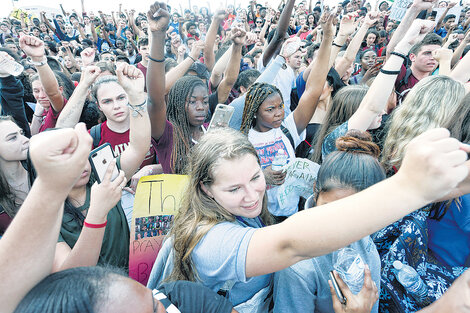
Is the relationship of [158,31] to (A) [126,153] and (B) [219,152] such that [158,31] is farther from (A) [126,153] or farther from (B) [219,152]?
(B) [219,152]

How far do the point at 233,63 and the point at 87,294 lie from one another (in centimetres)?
280

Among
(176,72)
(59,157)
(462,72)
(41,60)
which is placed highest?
(41,60)

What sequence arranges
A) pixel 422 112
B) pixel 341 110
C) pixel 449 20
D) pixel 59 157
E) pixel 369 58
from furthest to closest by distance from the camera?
pixel 449 20 → pixel 369 58 → pixel 341 110 → pixel 422 112 → pixel 59 157

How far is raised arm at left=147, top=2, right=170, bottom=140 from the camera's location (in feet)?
7.13

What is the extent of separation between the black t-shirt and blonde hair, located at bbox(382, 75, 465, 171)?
5.11 feet

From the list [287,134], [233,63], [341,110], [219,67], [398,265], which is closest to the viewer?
[398,265]

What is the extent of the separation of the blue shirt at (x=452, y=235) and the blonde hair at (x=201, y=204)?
1.04 metres

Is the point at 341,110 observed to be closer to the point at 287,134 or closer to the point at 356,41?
the point at 287,134

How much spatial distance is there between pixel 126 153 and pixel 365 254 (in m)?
1.57

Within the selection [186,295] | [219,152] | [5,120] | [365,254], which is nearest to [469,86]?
[365,254]

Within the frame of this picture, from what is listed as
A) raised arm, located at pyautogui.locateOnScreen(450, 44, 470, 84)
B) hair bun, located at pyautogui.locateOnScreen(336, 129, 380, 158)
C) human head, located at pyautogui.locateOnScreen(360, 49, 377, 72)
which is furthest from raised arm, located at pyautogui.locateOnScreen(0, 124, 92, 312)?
human head, located at pyautogui.locateOnScreen(360, 49, 377, 72)

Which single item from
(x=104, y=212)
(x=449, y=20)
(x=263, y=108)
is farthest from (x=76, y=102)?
(x=449, y=20)

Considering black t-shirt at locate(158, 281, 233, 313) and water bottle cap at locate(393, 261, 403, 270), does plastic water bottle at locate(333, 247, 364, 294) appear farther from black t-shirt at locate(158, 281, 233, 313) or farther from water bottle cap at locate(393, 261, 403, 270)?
black t-shirt at locate(158, 281, 233, 313)

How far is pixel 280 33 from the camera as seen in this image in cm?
353
